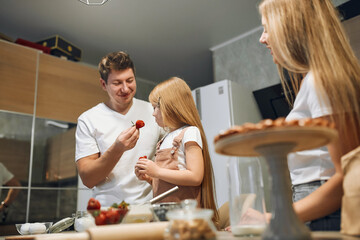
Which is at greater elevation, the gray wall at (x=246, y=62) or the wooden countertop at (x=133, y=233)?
the gray wall at (x=246, y=62)

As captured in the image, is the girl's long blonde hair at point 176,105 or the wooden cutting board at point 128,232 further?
the girl's long blonde hair at point 176,105

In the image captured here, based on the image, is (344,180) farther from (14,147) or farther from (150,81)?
(150,81)

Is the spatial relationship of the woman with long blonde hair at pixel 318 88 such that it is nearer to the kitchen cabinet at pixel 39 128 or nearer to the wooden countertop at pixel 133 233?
the wooden countertop at pixel 133 233

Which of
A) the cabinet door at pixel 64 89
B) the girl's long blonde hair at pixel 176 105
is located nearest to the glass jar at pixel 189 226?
the girl's long blonde hair at pixel 176 105

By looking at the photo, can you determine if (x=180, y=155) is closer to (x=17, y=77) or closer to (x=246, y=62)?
(x=17, y=77)

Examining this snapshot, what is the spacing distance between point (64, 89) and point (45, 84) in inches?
7.0

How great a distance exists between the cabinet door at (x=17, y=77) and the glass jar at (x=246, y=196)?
2.54 m

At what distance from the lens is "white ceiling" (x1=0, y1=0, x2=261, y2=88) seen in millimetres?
2865

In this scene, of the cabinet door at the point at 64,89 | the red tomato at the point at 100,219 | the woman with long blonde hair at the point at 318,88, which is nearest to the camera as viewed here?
the woman with long blonde hair at the point at 318,88

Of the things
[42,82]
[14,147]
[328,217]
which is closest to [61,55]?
[42,82]

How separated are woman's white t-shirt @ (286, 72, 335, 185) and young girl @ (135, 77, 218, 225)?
1.52 ft

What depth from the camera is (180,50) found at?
3.67 m

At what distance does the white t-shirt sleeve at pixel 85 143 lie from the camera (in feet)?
5.16

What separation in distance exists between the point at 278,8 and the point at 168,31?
2.49 meters
